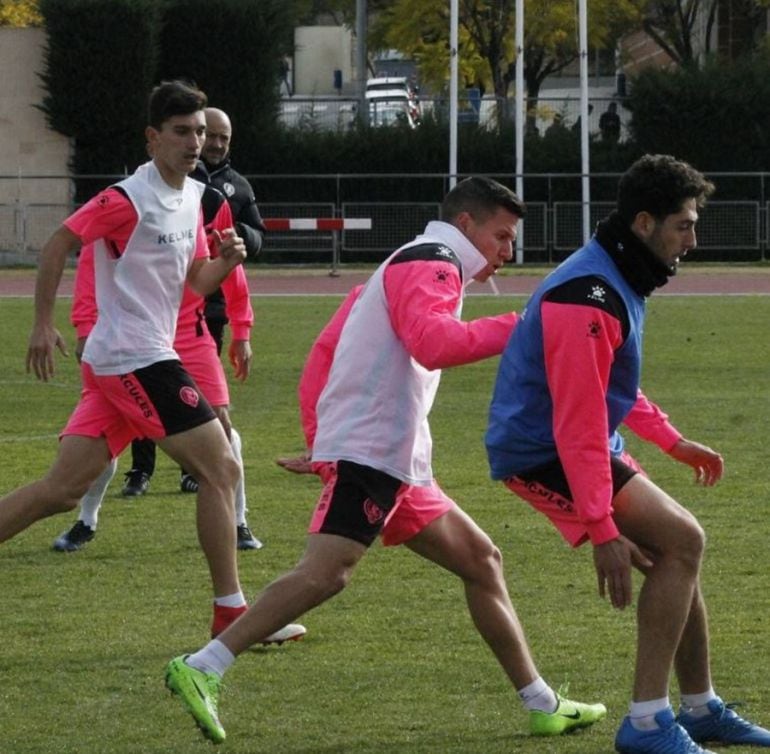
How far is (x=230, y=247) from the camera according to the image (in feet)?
24.1

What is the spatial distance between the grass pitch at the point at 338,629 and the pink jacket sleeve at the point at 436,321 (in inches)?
52.1

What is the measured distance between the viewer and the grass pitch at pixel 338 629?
6.22 metres

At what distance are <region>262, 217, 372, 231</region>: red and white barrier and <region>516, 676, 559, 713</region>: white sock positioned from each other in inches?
1053

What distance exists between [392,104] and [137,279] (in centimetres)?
4115

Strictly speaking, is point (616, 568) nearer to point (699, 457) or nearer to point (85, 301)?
point (699, 457)

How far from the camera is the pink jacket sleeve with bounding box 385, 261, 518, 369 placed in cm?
549

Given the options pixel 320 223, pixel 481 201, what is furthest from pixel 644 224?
Result: pixel 320 223

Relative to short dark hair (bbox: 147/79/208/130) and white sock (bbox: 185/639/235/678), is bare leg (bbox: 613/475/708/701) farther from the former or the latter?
short dark hair (bbox: 147/79/208/130)

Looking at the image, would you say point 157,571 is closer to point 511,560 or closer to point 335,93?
point 511,560

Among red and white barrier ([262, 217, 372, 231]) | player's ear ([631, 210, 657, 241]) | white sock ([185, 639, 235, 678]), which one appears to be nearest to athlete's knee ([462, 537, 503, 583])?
white sock ([185, 639, 235, 678])

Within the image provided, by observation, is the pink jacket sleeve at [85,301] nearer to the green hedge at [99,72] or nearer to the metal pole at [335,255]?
the metal pole at [335,255]

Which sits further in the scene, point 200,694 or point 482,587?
point 482,587

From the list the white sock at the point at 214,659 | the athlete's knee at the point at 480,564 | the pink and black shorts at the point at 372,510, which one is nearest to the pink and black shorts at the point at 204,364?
the pink and black shorts at the point at 372,510

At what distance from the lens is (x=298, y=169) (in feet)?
129
